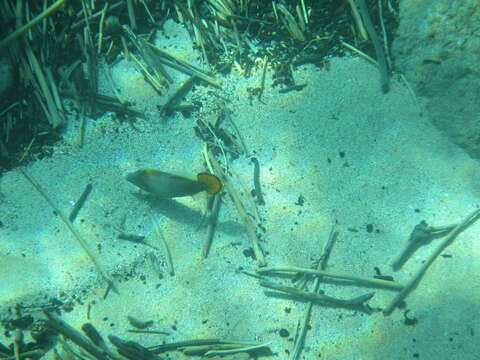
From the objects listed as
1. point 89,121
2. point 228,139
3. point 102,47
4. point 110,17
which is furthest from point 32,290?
point 110,17

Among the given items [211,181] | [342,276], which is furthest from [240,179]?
[342,276]

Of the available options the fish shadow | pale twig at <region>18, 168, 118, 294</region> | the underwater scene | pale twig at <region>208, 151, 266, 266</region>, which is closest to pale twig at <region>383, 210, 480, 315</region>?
the underwater scene

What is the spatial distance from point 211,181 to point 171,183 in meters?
0.41

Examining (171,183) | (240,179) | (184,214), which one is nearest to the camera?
(171,183)

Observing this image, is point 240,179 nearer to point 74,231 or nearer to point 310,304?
point 310,304

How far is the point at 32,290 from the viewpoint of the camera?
9.61 ft

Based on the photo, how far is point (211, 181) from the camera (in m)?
2.86

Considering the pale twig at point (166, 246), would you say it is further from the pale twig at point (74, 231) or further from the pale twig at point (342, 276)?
the pale twig at point (342, 276)

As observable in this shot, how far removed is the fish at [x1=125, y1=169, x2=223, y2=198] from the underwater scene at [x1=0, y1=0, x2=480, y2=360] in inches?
0.9

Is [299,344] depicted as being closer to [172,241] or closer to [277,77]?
[172,241]

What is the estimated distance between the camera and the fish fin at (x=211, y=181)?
2.83 meters

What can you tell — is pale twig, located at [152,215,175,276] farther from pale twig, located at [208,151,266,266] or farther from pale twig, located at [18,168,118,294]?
pale twig, located at [208,151,266,266]

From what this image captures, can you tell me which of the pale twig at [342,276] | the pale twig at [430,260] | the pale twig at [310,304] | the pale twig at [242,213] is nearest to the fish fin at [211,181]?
the pale twig at [242,213]

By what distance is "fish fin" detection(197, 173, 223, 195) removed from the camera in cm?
283
